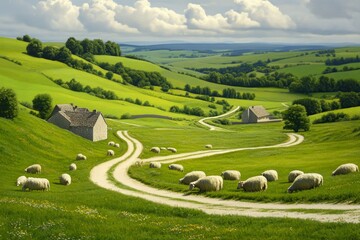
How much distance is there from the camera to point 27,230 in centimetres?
2389

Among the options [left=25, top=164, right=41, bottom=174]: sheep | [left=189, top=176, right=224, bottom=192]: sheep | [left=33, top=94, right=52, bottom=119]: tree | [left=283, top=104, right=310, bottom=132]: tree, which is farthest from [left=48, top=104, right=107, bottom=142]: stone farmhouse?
[left=283, top=104, right=310, bottom=132]: tree

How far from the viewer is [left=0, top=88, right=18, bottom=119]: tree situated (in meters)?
73.9

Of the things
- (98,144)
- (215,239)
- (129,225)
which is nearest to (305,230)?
(215,239)

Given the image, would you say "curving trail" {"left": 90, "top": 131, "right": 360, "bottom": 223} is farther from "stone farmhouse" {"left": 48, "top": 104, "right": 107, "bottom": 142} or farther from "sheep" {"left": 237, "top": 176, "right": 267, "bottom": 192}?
"stone farmhouse" {"left": 48, "top": 104, "right": 107, "bottom": 142}

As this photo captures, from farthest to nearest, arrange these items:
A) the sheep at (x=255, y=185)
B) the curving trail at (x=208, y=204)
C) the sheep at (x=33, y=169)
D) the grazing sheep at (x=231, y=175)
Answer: the sheep at (x=33, y=169) → the grazing sheep at (x=231, y=175) → the sheep at (x=255, y=185) → the curving trail at (x=208, y=204)

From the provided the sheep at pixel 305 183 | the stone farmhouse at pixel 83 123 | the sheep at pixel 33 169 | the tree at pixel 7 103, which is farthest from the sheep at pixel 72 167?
the stone farmhouse at pixel 83 123

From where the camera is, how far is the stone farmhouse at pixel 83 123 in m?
105

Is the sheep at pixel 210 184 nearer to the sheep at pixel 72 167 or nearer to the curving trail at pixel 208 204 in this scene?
the curving trail at pixel 208 204

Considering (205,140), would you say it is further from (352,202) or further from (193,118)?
(352,202)

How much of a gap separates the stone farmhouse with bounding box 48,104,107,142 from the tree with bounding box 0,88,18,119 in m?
29.9

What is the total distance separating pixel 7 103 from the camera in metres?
73.8

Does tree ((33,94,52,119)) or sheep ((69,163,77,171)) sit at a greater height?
tree ((33,94,52,119))

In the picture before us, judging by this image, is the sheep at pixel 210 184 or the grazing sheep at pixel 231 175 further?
the grazing sheep at pixel 231 175

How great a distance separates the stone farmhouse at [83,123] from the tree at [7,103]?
98.1ft
